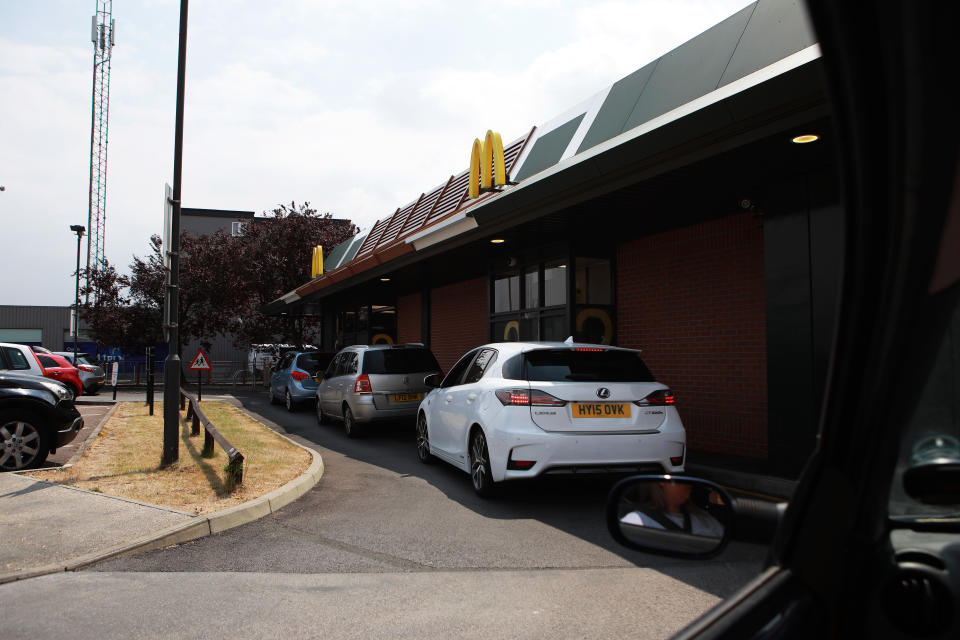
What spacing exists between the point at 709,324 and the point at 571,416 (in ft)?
15.0

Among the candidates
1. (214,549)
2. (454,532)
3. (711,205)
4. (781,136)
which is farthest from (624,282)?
(214,549)

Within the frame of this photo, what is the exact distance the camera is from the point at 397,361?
12.5 meters

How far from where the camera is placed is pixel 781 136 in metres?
6.63

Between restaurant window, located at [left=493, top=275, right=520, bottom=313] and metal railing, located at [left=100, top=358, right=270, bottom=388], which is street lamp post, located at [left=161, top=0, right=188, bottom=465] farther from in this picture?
metal railing, located at [left=100, top=358, right=270, bottom=388]

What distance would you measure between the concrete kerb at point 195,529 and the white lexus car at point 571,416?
2040 mm

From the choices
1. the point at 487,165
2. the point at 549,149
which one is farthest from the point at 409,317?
the point at 549,149

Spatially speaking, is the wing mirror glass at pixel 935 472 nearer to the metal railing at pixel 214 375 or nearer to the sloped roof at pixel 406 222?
the sloped roof at pixel 406 222

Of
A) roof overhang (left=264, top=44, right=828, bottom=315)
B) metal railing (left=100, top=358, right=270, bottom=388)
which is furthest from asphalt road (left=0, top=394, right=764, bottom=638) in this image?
metal railing (left=100, top=358, right=270, bottom=388)

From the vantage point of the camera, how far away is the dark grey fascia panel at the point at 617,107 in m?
9.59

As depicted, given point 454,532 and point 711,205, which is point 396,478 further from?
point 711,205

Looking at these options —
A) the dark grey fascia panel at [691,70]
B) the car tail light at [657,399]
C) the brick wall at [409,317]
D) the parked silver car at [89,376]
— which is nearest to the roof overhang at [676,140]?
the dark grey fascia panel at [691,70]

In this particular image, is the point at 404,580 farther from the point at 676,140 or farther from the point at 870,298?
the point at 676,140

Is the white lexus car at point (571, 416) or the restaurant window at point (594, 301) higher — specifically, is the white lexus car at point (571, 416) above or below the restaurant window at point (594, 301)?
below

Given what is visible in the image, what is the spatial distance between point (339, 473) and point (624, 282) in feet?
19.3
